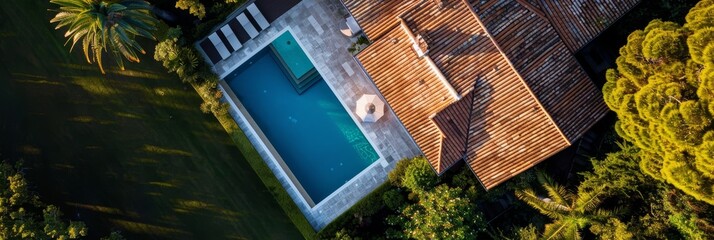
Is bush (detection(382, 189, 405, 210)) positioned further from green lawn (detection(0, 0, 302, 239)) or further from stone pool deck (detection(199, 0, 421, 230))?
green lawn (detection(0, 0, 302, 239))

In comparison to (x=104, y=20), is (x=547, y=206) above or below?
below

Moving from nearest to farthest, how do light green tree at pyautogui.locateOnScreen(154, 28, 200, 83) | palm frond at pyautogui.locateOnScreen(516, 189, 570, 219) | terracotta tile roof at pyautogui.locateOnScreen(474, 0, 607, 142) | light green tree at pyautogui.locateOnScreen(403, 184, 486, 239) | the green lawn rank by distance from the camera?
terracotta tile roof at pyautogui.locateOnScreen(474, 0, 607, 142)
palm frond at pyautogui.locateOnScreen(516, 189, 570, 219)
light green tree at pyautogui.locateOnScreen(403, 184, 486, 239)
light green tree at pyautogui.locateOnScreen(154, 28, 200, 83)
the green lawn

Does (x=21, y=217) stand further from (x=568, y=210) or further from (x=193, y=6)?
(x=568, y=210)

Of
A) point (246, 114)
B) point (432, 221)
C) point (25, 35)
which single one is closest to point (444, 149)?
point (432, 221)

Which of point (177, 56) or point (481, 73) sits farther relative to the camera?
point (177, 56)

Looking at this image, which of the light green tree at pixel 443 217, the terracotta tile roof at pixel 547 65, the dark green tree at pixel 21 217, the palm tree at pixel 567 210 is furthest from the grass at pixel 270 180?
the terracotta tile roof at pixel 547 65

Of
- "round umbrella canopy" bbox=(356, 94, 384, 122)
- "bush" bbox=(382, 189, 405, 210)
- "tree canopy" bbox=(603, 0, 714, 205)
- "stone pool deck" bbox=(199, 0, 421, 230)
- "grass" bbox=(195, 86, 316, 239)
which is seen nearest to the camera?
"tree canopy" bbox=(603, 0, 714, 205)

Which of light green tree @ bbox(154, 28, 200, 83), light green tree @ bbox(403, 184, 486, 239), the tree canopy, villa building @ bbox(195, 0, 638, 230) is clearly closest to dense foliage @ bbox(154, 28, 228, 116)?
light green tree @ bbox(154, 28, 200, 83)

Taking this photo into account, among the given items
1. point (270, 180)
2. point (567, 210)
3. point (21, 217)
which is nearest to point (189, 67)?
point (270, 180)
